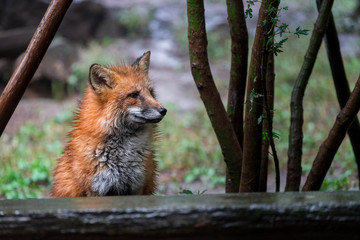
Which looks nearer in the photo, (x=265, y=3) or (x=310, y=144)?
(x=265, y=3)

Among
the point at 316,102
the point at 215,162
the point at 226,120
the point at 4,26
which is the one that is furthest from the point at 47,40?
the point at 4,26

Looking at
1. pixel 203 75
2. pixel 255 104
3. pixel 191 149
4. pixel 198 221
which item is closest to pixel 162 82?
pixel 191 149

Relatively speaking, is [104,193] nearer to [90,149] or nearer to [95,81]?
[90,149]

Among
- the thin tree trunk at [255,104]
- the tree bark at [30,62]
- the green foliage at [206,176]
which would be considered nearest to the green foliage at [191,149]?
the green foliage at [206,176]

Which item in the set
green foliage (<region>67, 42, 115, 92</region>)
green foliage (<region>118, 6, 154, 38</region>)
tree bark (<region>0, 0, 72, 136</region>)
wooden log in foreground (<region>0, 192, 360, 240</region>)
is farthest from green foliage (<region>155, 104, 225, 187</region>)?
green foliage (<region>118, 6, 154, 38</region>)

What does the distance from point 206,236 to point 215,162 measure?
211 inches

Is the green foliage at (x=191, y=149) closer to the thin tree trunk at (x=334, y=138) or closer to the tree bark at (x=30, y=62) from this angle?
the thin tree trunk at (x=334, y=138)

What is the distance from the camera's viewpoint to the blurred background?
7.02 metres

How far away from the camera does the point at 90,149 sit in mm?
3627

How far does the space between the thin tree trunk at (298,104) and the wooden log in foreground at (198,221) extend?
4.36 feet

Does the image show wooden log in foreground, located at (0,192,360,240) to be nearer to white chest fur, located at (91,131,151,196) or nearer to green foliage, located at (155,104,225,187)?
white chest fur, located at (91,131,151,196)

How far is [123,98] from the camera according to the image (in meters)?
3.87

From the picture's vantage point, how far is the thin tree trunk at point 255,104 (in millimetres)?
2900

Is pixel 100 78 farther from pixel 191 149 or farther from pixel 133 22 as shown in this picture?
pixel 133 22
